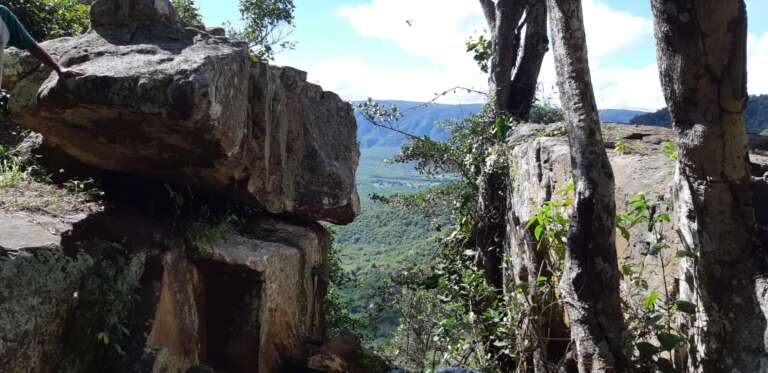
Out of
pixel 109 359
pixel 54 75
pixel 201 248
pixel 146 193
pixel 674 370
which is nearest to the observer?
pixel 674 370

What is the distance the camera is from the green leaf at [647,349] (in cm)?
459

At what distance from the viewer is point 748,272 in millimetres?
4016

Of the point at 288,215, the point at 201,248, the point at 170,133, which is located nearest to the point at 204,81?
the point at 170,133

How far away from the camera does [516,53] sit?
37.5 ft

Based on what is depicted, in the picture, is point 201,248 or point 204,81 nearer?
point 204,81

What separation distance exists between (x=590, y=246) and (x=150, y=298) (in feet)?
11.8

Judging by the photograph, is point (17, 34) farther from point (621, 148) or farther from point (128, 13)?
point (621, 148)

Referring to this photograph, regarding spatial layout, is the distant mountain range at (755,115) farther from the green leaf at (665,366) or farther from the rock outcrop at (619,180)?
the green leaf at (665,366)

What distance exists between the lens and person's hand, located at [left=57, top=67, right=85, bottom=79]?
523 centimetres

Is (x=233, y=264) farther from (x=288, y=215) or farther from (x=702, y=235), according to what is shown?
(x=702, y=235)

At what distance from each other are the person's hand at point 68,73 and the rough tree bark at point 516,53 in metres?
6.94

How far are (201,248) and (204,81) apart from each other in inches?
67.8

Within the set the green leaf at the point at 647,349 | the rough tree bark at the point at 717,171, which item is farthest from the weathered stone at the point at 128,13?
the green leaf at the point at 647,349

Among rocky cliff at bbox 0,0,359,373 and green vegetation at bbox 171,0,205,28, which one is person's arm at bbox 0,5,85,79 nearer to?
rocky cliff at bbox 0,0,359,373
